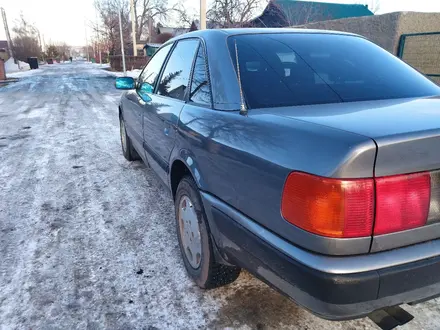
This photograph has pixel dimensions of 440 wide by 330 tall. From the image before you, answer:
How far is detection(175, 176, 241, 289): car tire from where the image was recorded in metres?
2.14

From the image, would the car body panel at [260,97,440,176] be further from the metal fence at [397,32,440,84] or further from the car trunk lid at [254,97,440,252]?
the metal fence at [397,32,440,84]

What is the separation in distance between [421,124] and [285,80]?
860 millimetres

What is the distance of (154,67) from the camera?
3689 mm

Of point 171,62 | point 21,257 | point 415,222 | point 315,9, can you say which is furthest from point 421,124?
point 315,9

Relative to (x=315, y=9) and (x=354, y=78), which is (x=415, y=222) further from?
(x=315, y=9)

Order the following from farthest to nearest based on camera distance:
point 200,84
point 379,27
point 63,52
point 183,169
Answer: point 63,52, point 379,27, point 183,169, point 200,84

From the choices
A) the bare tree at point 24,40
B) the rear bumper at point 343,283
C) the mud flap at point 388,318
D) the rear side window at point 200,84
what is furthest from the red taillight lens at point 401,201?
the bare tree at point 24,40

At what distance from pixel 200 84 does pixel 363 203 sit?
56.6 inches

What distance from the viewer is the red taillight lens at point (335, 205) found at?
4.20 ft

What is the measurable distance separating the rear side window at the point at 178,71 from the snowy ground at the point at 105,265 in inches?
48.3

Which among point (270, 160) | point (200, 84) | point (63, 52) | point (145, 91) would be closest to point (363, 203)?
point (270, 160)

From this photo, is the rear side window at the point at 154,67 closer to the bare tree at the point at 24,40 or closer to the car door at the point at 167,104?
the car door at the point at 167,104

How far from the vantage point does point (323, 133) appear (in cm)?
136

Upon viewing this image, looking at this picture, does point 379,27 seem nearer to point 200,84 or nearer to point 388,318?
point 200,84
